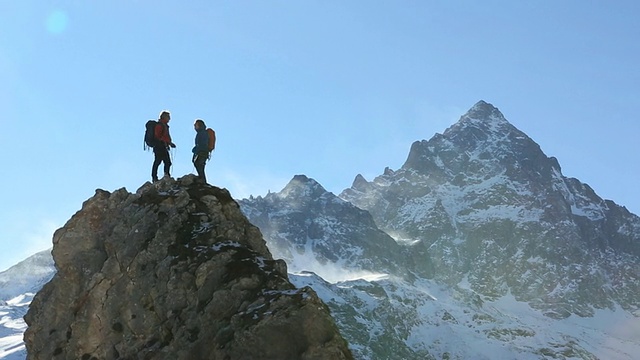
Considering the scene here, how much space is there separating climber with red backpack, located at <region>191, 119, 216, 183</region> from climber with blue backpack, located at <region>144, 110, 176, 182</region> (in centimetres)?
120

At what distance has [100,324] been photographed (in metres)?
23.0

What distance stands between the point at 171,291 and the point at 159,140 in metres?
9.26

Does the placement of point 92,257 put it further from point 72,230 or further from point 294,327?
point 294,327

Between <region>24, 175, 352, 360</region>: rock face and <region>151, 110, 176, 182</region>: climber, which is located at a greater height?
<region>151, 110, 176, 182</region>: climber

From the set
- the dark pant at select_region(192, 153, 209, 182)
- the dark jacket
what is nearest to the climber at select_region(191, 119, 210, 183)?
the dark pant at select_region(192, 153, 209, 182)

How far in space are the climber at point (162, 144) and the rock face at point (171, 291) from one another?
300 cm

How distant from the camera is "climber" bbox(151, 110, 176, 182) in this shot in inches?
1142

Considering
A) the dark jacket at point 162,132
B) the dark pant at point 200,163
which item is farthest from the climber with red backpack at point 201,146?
the dark jacket at point 162,132

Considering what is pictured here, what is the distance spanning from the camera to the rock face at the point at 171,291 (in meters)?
18.5

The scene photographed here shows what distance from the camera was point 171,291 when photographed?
21828 mm

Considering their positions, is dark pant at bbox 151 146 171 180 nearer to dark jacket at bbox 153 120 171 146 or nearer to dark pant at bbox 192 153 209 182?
dark jacket at bbox 153 120 171 146

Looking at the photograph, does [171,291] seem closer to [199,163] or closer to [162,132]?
[199,163]

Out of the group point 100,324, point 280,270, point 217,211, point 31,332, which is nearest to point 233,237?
point 217,211

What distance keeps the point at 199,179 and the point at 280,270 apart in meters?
7.28
